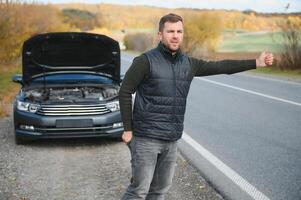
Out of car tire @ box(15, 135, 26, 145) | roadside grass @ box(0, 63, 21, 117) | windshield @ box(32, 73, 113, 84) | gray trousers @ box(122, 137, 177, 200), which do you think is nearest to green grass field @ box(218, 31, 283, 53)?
roadside grass @ box(0, 63, 21, 117)

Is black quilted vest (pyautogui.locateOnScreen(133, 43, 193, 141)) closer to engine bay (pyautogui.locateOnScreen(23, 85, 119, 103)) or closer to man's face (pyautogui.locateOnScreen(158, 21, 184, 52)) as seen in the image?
man's face (pyautogui.locateOnScreen(158, 21, 184, 52))

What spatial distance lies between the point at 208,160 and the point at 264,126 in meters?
3.01

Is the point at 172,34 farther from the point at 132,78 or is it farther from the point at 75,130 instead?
the point at 75,130

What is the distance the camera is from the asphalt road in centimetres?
550

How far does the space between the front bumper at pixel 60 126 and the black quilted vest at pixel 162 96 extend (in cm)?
367

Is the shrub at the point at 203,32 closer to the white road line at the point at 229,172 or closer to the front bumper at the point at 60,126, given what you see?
the white road line at the point at 229,172

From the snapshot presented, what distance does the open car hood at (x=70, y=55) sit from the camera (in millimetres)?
8086

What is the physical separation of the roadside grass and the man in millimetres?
7195

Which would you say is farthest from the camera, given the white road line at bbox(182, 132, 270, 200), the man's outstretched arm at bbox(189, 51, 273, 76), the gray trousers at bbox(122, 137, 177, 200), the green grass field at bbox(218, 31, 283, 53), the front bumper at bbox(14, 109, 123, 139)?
the green grass field at bbox(218, 31, 283, 53)

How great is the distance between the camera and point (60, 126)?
23.9 ft

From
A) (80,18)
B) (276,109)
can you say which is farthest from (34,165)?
(80,18)

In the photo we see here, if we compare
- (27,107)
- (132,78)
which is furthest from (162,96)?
(27,107)

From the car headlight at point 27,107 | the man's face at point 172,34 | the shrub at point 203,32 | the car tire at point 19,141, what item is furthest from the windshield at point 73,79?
the shrub at point 203,32

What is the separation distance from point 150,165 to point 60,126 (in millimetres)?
3770
